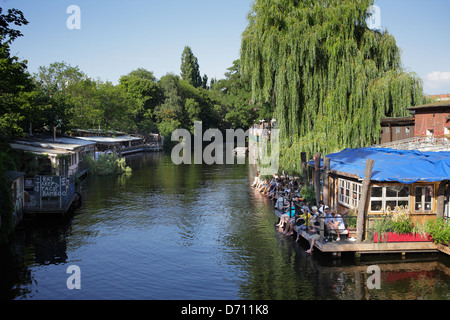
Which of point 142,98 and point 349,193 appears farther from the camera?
point 142,98

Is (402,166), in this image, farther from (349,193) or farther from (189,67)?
(189,67)

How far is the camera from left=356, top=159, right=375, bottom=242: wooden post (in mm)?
15414

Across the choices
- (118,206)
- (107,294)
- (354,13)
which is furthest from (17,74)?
(354,13)

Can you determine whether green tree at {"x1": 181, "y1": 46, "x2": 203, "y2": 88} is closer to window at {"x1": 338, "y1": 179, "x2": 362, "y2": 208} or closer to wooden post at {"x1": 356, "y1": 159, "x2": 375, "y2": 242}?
window at {"x1": 338, "y1": 179, "x2": 362, "y2": 208}

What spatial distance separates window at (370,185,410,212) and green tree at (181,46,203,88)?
11200cm

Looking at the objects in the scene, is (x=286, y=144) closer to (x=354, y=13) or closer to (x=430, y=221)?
(x=354, y=13)

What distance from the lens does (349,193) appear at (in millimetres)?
18750

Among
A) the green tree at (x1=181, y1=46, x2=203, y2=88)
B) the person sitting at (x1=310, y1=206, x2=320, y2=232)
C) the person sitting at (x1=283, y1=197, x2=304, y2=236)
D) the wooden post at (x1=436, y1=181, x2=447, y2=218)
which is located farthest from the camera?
the green tree at (x1=181, y1=46, x2=203, y2=88)

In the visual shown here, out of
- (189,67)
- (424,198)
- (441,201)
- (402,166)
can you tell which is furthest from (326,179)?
(189,67)

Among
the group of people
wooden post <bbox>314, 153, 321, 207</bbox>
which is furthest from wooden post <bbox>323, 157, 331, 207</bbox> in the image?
the group of people

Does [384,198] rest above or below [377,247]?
above

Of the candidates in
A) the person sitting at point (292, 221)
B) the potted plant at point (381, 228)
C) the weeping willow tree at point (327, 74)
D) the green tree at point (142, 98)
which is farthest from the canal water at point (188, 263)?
the green tree at point (142, 98)

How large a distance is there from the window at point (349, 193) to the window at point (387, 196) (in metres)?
1.04

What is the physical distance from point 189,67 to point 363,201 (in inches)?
4584
